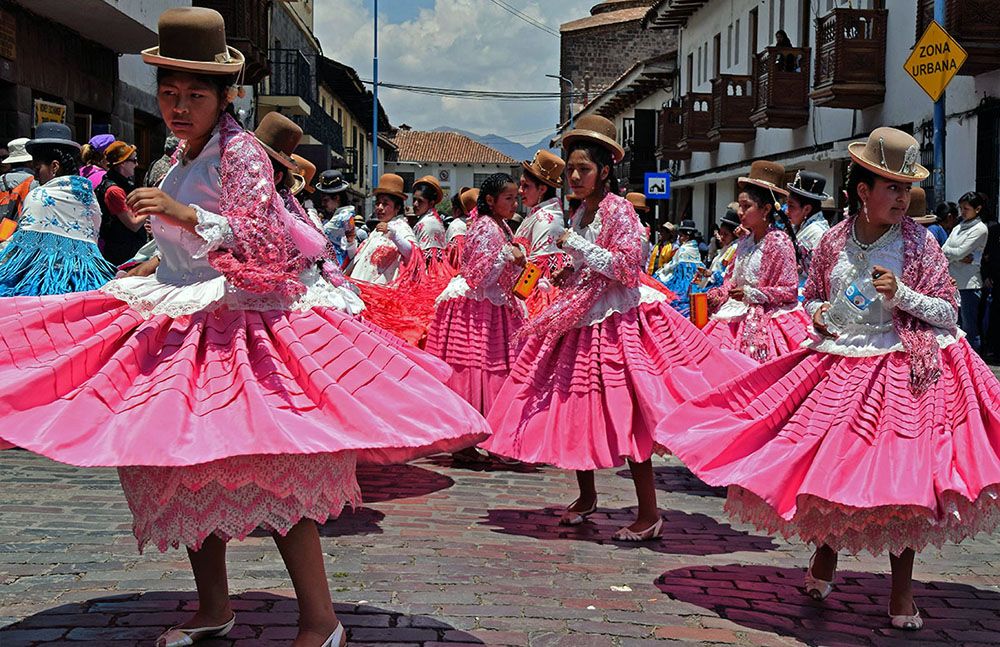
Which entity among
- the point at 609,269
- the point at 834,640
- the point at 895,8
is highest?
the point at 895,8

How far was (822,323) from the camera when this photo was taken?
5145mm

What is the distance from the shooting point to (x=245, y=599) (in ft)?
15.9

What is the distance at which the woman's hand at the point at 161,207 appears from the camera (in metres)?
3.72

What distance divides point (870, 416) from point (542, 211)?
12.2 ft

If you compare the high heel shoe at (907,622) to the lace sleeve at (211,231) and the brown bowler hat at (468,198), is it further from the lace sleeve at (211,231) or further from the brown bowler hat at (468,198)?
the brown bowler hat at (468,198)

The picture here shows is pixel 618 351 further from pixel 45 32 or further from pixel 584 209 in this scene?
pixel 45 32

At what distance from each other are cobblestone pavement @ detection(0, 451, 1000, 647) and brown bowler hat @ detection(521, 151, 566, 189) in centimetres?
245

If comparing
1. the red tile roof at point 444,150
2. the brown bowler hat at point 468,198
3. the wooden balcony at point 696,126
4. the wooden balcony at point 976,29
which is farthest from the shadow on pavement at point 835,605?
the red tile roof at point 444,150

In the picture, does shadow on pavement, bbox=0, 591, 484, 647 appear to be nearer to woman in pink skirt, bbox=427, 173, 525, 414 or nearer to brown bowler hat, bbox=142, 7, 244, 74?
brown bowler hat, bbox=142, 7, 244, 74

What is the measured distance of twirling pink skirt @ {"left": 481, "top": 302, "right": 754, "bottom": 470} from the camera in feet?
20.2

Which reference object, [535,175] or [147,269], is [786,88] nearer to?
[535,175]

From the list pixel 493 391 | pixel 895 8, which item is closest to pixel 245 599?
pixel 493 391

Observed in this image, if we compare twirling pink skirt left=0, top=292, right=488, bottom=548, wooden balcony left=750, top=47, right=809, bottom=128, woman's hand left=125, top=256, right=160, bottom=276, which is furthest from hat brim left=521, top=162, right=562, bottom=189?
wooden balcony left=750, top=47, right=809, bottom=128

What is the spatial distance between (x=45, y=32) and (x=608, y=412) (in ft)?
38.7
